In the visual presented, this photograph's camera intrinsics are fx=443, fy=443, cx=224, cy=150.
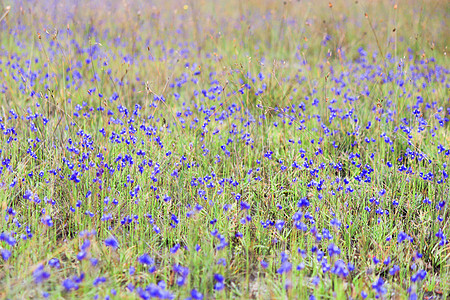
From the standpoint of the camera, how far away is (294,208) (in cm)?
278

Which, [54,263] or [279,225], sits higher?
[279,225]

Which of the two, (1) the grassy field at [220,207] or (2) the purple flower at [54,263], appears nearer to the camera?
(2) the purple flower at [54,263]

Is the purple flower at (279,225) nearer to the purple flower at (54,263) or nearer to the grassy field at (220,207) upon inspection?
the grassy field at (220,207)

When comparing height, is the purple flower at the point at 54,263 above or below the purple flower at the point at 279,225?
below

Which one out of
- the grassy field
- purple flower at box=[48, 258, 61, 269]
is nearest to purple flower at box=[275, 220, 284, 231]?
the grassy field

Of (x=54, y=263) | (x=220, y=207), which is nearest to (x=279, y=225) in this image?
(x=220, y=207)

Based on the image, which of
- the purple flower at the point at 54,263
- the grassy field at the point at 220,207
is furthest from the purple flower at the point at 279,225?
the purple flower at the point at 54,263

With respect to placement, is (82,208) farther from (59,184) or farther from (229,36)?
(229,36)

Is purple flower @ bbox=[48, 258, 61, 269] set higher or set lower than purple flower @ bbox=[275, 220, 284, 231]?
lower

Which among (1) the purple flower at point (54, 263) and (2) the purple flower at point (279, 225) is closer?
(1) the purple flower at point (54, 263)

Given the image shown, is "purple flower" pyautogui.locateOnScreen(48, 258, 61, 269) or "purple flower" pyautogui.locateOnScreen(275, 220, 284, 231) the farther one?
"purple flower" pyautogui.locateOnScreen(275, 220, 284, 231)

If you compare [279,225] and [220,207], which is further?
[220,207]

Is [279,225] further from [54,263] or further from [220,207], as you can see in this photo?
[54,263]

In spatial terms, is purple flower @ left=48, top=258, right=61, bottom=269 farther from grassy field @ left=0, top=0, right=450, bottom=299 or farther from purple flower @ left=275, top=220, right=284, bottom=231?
purple flower @ left=275, top=220, right=284, bottom=231
